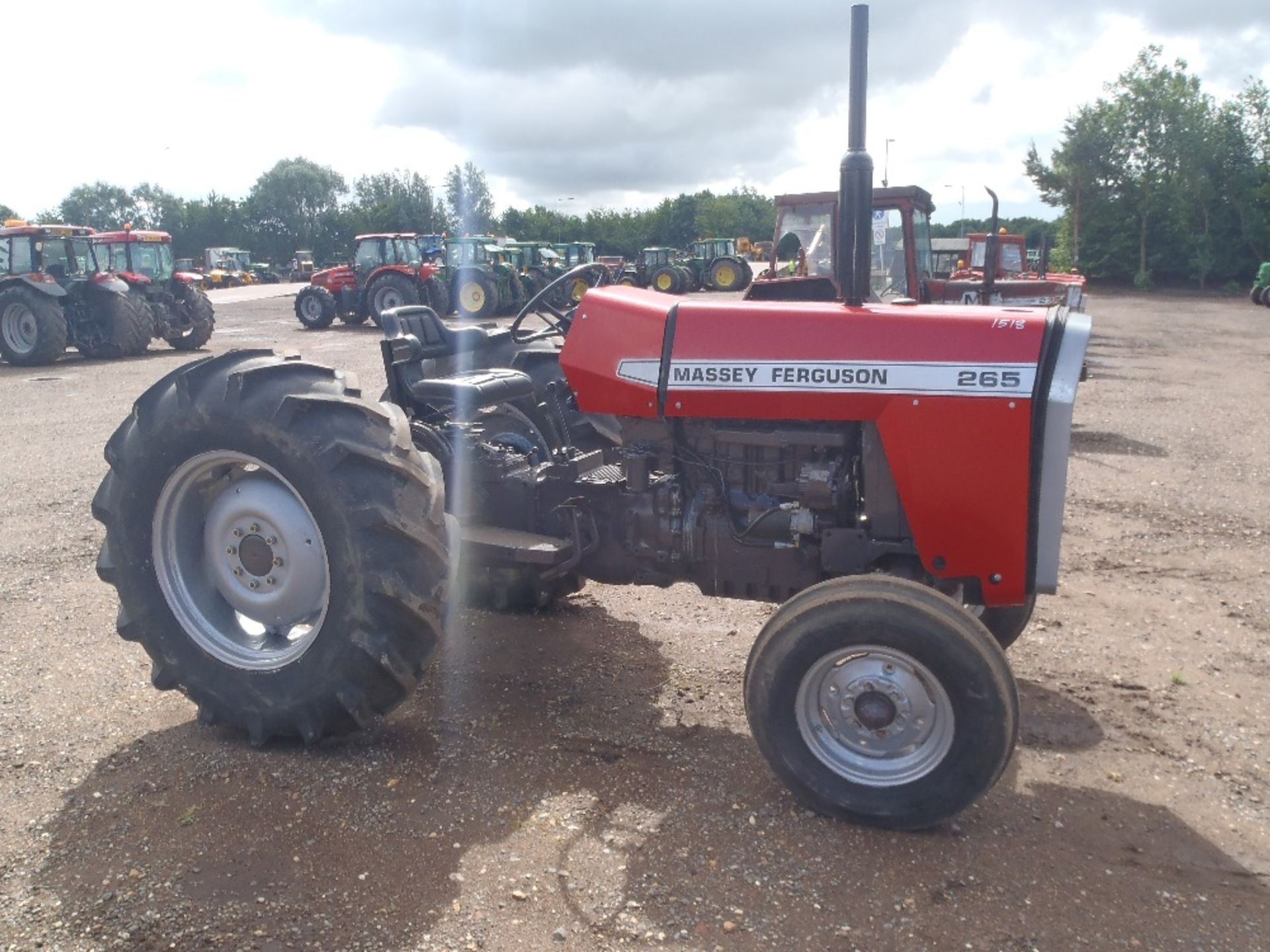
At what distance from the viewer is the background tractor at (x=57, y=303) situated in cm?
1523

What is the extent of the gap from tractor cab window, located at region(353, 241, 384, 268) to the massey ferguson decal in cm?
2072

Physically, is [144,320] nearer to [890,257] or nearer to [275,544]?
[890,257]

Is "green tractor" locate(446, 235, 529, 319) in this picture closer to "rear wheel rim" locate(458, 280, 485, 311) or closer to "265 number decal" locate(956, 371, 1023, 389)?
"rear wheel rim" locate(458, 280, 485, 311)

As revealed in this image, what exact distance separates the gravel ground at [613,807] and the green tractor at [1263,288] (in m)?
28.3

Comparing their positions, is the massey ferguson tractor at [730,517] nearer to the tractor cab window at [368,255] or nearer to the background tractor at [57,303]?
the background tractor at [57,303]

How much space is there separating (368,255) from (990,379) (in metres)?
21.6

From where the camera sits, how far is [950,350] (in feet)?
10.1

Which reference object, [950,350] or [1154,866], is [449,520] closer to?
[950,350]

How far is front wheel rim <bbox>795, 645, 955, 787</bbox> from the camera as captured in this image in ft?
9.53

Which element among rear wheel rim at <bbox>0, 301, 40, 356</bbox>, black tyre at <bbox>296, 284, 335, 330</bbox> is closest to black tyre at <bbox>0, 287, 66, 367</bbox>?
rear wheel rim at <bbox>0, 301, 40, 356</bbox>

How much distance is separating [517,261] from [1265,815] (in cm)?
2862

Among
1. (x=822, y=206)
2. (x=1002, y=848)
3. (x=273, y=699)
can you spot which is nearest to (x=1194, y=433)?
(x=822, y=206)

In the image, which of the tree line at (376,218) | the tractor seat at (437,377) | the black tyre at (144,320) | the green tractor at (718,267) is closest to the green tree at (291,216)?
the tree line at (376,218)

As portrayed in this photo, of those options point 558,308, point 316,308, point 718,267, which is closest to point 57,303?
point 316,308
